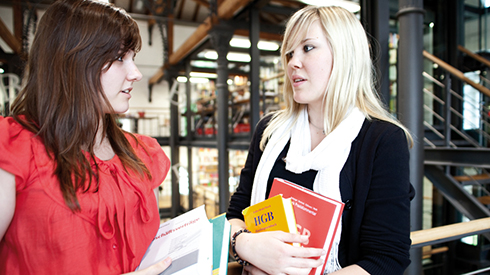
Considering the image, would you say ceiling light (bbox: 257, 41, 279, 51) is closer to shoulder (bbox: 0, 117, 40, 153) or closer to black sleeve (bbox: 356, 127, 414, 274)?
black sleeve (bbox: 356, 127, 414, 274)

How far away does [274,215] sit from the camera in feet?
2.44

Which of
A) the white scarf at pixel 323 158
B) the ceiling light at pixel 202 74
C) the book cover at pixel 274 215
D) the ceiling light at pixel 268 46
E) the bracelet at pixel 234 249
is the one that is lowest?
the bracelet at pixel 234 249

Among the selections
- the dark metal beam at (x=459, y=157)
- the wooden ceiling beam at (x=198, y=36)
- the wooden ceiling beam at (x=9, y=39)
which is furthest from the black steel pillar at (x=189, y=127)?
the dark metal beam at (x=459, y=157)

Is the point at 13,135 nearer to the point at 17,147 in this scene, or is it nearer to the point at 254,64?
the point at 17,147

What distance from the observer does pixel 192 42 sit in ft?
17.8

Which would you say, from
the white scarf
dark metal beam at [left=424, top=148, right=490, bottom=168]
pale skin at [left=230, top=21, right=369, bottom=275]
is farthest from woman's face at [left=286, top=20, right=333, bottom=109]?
dark metal beam at [left=424, top=148, right=490, bottom=168]

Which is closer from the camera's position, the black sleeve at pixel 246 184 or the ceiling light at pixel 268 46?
the black sleeve at pixel 246 184

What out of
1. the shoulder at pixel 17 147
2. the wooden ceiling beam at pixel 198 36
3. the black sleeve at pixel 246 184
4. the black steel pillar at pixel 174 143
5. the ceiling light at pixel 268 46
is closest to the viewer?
the shoulder at pixel 17 147

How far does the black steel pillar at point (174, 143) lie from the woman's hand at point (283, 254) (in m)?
4.91

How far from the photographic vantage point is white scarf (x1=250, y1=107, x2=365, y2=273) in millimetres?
862

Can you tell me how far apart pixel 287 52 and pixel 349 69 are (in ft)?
0.70

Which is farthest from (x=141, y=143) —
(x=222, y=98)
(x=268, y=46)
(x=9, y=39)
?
(x=268, y=46)

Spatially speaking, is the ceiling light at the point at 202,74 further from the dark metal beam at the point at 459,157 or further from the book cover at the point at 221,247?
the book cover at the point at 221,247

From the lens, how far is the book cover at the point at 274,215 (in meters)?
0.72
